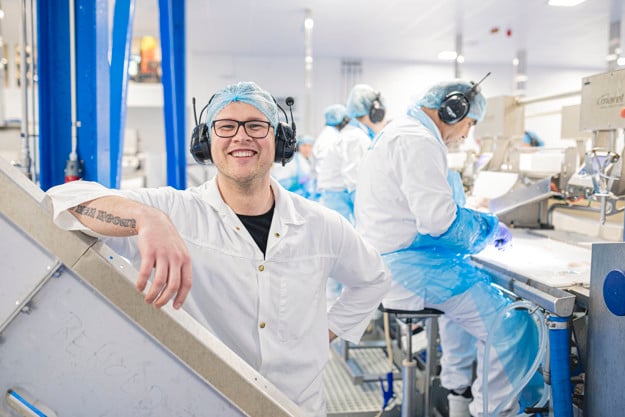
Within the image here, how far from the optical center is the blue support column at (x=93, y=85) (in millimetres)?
2027

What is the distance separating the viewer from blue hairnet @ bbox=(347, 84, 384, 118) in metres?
4.07

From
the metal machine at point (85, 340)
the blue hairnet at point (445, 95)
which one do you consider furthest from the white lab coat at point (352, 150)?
the metal machine at point (85, 340)

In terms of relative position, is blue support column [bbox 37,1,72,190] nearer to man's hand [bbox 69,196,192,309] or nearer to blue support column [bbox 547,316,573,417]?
man's hand [bbox 69,196,192,309]

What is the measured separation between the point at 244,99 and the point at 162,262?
0.63 metres

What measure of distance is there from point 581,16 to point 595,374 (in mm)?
5487

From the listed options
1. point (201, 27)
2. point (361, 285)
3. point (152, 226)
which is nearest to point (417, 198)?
point (361, 285)

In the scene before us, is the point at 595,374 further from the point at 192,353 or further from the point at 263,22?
the point at 263,22

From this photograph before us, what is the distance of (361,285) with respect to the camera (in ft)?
5.27

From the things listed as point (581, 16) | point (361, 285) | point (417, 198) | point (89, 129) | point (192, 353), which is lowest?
point (361, 285)

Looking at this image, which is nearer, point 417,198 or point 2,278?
point 2,278

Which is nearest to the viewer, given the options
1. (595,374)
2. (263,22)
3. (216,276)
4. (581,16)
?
(216,276)

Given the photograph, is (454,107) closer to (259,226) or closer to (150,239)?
(259,226)

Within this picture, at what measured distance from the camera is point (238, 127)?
4.52ft

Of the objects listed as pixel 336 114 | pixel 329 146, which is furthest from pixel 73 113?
pixel 336 114
